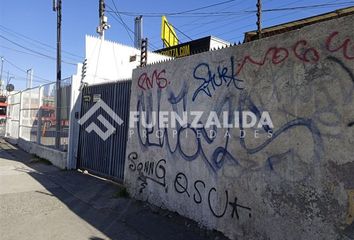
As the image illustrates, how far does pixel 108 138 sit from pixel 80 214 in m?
3.19

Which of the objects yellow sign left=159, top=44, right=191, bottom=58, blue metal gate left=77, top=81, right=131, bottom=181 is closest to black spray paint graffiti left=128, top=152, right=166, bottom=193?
blue metal gate left=77, top=81, right=131, bottom=181

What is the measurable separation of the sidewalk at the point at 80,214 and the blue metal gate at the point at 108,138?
470 millimetres

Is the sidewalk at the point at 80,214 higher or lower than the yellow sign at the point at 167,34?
lower

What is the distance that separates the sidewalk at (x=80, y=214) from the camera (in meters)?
4.99

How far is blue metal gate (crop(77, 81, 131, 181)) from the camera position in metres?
8.31

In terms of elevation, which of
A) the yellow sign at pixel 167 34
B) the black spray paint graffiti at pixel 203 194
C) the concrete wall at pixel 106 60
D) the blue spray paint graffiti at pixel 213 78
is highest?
the yellow sign at pixel 167 34

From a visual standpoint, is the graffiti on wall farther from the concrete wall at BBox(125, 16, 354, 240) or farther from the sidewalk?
the sidewalk

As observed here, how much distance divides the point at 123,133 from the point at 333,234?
5.55 metres

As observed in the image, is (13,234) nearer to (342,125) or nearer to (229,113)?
(229,113)

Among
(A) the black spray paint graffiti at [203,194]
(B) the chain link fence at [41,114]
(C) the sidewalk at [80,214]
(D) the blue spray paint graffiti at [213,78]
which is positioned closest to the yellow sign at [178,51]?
(B) the chain link fence at [41,114]

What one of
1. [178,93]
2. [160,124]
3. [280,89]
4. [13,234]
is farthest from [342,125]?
[13,234]

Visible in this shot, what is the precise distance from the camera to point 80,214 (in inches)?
235

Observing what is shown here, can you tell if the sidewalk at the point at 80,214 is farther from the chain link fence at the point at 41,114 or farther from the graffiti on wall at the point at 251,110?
the chain link fence at the point at 41,114

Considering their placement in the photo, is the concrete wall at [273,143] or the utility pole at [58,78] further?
the utility pole at [58,78]
